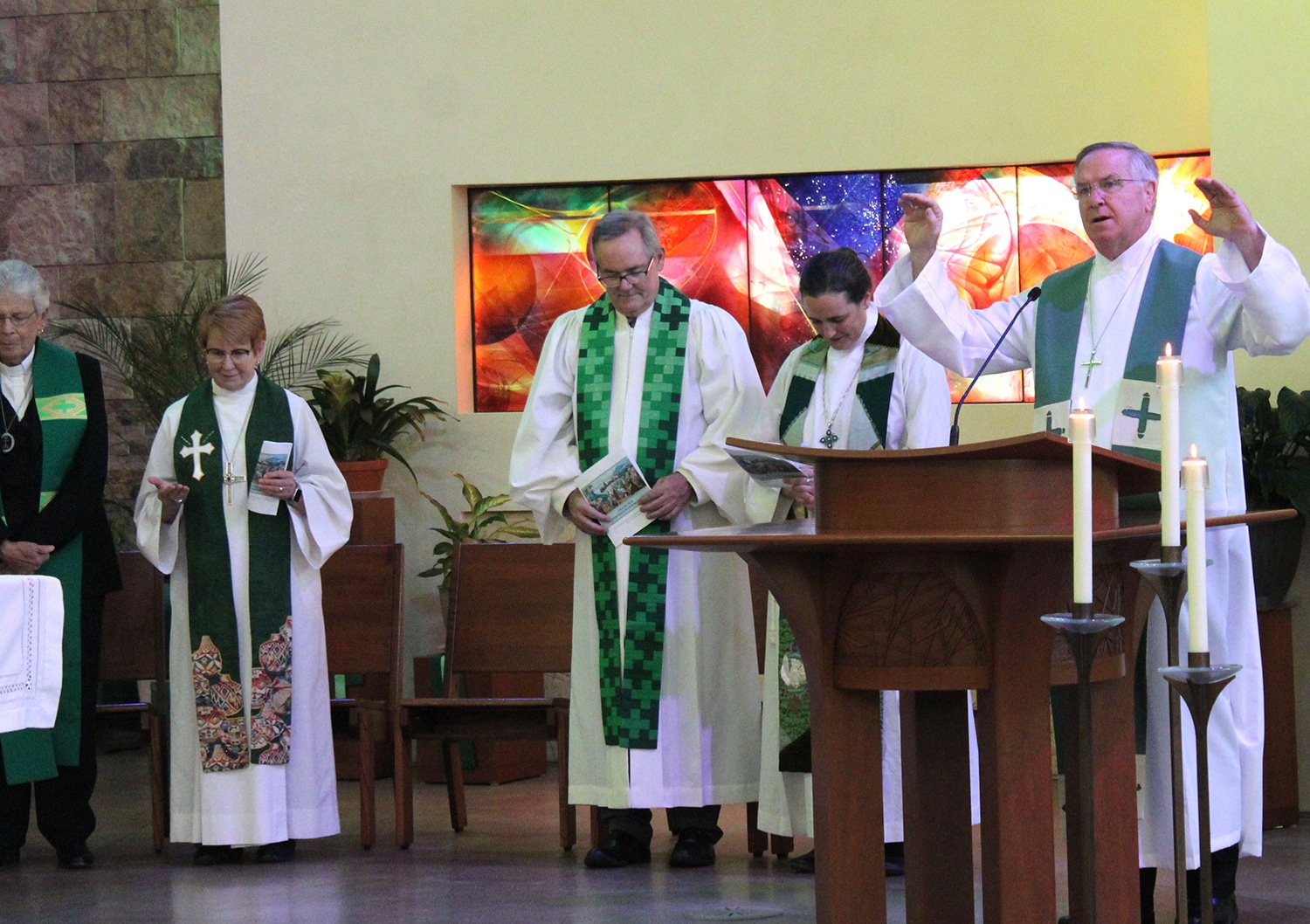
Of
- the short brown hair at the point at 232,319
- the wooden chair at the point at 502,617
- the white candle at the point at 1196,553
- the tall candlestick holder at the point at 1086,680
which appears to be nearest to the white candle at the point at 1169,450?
the white candle at the point at 1196,553

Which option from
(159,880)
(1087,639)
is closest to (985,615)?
(1087,639)

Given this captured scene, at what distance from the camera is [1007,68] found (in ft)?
23.6

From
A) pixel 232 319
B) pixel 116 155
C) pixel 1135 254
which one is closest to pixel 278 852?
pixel 232 319

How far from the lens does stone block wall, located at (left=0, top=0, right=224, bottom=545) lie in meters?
8.23

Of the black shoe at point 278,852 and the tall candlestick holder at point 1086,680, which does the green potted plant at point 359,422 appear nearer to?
the black shoe at point 278,852

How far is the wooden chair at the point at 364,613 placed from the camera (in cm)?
564

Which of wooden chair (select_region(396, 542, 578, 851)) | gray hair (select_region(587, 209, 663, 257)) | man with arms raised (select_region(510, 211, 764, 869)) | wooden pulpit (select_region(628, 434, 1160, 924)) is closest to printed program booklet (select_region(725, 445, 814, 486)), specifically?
wooden pulpit (select_region(628, 434, 1160, 924))

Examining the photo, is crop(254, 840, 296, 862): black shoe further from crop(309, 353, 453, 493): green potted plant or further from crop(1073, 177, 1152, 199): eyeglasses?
crop(1073, 177, 1152, 199): eyeglasses

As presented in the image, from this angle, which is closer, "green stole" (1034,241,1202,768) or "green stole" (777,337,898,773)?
"green stole" (1034,241,1202,768)

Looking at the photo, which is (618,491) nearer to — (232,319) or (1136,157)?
(232,319)

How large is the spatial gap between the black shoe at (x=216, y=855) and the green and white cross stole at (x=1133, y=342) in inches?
120

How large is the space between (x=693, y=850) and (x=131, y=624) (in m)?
2.30

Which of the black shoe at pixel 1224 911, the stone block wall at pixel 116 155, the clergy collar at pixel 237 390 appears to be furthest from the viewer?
the stone block wall at pixel 116 155

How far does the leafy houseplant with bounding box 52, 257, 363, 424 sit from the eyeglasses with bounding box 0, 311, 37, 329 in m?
1.88
